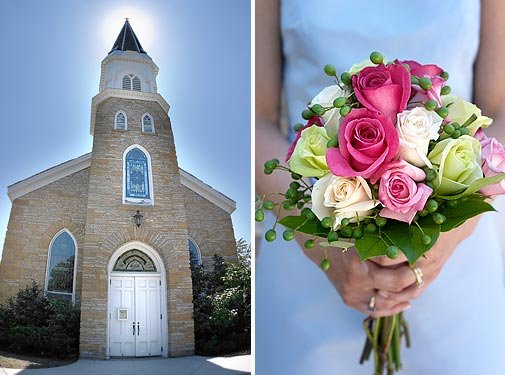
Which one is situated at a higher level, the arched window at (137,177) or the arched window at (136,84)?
the arched window at (136,84)

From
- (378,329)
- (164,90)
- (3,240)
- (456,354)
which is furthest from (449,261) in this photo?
(3,240)

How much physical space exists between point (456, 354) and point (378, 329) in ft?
1.88

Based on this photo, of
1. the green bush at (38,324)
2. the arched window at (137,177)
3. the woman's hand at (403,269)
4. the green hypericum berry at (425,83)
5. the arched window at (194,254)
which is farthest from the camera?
the arched window at (194,254)

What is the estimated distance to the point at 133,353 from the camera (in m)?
2.90

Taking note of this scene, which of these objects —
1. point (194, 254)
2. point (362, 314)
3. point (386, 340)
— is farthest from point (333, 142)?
point (194, 254)

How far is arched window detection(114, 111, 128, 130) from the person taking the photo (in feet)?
9.58

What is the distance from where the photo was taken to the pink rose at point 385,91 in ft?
3.76

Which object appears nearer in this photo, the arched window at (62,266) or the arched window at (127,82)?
the arched window at (62,266)

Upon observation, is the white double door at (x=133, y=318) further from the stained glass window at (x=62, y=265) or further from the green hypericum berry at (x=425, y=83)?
the green hypericum berry at (x=425, y=83)

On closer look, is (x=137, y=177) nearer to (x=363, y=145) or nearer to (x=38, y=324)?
(x=38, y=324)

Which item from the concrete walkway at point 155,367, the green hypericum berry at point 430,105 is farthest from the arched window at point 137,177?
the green hypericum berry at point 430,105

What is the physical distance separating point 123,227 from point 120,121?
0.48 metres

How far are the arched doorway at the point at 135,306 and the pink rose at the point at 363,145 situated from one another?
199 centimetres

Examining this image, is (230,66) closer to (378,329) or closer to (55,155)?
(55,155)
